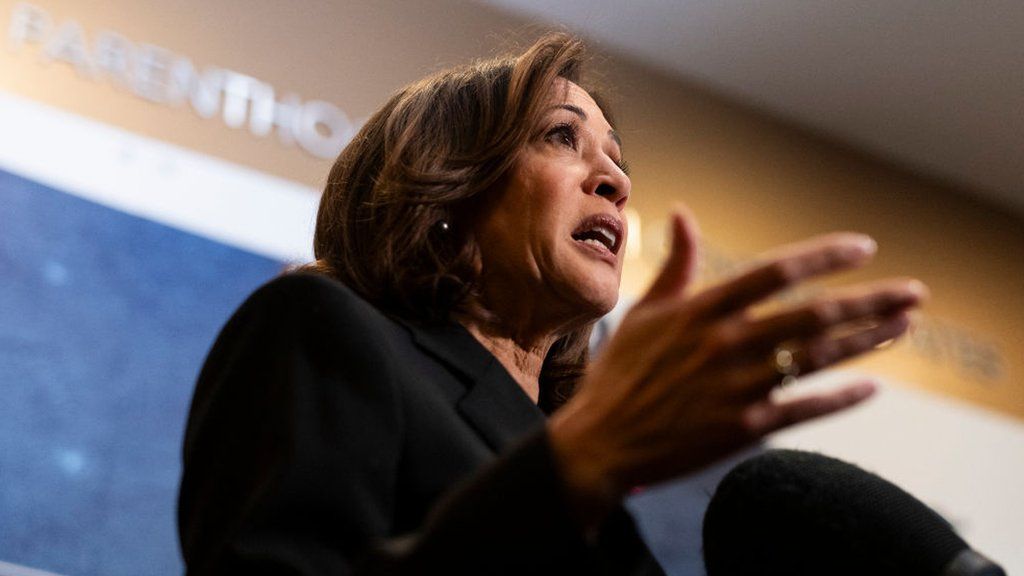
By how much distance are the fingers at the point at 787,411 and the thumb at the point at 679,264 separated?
0.31ft

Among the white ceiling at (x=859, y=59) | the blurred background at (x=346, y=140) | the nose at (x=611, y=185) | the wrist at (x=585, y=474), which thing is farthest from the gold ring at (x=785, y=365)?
the white ceiling at (x=859, y=59)

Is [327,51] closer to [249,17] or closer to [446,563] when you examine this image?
[249,17]

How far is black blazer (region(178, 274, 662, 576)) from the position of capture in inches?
26.5

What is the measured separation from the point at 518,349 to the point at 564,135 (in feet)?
Answer: 0.94

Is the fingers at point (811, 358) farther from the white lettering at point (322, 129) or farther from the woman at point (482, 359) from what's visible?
the white lettering at point (322, 129)

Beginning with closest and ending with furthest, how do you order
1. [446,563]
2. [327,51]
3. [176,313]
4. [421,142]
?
[446,563] < [421,142] < [176,313] < [327,51]

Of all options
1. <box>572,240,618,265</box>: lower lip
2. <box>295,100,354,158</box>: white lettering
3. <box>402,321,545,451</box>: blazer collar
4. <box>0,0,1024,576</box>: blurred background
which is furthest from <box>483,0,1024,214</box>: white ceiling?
<box>402,321,545,451</box>: blazer collar

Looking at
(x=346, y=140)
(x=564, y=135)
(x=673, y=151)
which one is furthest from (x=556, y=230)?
(x=673, y=151)

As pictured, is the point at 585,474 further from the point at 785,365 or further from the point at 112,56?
the point at 112,56

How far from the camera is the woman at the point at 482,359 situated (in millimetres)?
655

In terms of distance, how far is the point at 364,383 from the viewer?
909 mm

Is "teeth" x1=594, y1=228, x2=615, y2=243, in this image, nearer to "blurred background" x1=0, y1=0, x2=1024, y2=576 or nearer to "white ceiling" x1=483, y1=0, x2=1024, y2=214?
"blurred background" x1=0, y1=0, x2=1024, y2=576

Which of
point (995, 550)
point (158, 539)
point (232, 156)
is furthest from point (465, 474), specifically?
point (995, 550)

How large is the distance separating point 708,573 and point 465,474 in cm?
24
